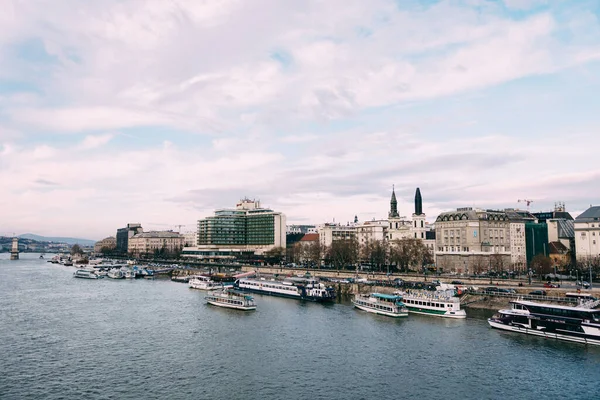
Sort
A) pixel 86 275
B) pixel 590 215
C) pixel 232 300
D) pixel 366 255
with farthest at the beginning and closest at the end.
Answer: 1. pixel 86 275
2. pixel 366 255
3. pixel 590 215
4. pixel 232 300

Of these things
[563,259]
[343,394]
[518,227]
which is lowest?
[343,394]

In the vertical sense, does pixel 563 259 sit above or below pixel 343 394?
above

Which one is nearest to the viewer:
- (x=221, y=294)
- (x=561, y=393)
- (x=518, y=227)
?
(x=561, y=393)

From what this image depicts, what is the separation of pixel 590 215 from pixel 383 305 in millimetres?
74406

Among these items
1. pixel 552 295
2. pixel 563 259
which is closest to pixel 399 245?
pixel 563 259

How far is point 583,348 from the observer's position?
51.9 m

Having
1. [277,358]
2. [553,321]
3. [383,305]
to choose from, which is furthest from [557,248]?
[277,358]

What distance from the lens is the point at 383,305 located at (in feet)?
242

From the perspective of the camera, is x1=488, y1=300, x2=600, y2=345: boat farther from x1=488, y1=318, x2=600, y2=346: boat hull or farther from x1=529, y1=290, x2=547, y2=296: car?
x1=529, y1=290, x2=547, y2=296: car

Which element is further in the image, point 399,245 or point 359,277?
point 399,245

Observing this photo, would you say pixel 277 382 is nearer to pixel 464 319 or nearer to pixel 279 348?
pixel 279 348

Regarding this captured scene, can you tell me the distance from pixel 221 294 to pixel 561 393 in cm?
5698

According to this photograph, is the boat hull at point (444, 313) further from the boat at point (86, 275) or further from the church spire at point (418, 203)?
the boat at point (86, 275)

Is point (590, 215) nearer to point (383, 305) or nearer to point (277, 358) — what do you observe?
point (383, 305)
